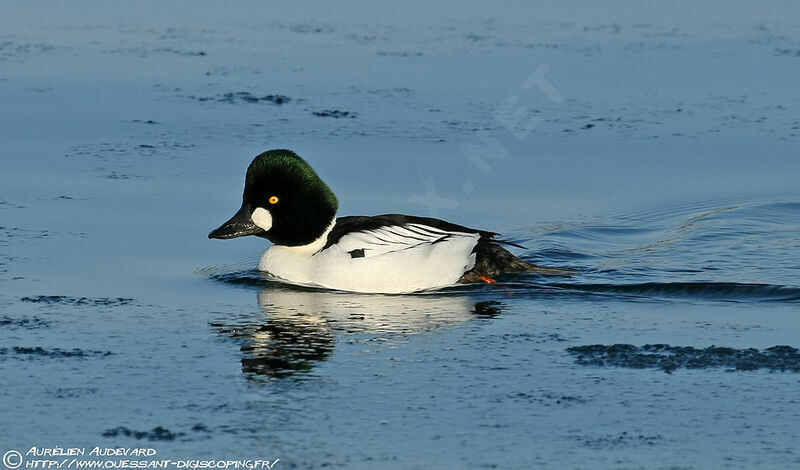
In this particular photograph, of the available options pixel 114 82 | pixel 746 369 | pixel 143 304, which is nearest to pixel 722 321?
pixel 746 369

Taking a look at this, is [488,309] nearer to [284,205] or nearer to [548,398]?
[284,205]

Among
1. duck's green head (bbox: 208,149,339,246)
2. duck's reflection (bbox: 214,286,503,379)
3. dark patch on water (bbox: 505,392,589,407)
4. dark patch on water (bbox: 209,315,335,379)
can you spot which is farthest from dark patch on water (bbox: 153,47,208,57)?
dark patch on water (bbox: 505,392,589,407)

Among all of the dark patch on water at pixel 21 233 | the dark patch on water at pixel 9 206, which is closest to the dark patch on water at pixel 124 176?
the dark patch on water at pixel 9 206

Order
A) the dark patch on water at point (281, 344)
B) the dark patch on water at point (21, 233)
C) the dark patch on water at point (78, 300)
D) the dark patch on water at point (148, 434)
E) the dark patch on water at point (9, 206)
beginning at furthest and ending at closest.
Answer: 1. the dark patch on water at point (9, 206)
2. the dark patch on water at point (21, 233)
3. the dark patch on water at point (78, 300)
4. the dark patch on water at point (281, 344)
5. the dark patch on water at point (148, 434)

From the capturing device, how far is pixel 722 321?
831 cm

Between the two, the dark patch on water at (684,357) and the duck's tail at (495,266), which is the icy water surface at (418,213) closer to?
the dark patch on water at (684,357)

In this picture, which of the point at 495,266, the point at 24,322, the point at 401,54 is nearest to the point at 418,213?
the point at 495,266

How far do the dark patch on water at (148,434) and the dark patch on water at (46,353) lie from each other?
4.21 ft

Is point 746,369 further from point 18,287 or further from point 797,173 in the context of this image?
point 797,173

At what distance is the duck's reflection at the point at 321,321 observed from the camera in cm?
732

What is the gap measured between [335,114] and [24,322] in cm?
621

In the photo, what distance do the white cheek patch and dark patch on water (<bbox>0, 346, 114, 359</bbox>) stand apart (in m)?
2.42

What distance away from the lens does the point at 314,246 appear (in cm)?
967

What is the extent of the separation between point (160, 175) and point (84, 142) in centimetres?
126
